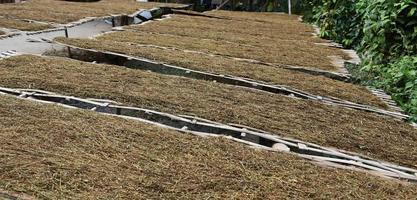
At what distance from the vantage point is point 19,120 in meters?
2.34

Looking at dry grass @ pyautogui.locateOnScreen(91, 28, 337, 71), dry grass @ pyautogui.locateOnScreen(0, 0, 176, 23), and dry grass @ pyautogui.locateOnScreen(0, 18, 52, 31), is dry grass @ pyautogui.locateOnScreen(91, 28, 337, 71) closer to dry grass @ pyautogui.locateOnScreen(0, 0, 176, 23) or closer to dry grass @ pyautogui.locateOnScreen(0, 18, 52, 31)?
dry grass @ pyautogui.locateOnScreen(0, 18, 52, 31)

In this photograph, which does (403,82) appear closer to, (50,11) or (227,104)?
(227,104)

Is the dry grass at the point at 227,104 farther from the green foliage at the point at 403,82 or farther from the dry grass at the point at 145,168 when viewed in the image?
the green foliage at the point at 403,82

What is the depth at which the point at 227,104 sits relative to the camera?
2.98m

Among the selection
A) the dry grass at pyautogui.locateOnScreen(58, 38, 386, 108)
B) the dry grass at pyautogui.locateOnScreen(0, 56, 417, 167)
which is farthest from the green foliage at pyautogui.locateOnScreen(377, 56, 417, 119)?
the dry grass at pyautogui.locateOnScreen(0, 56, 417, 167)

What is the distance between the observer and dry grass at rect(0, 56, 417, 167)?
255cm

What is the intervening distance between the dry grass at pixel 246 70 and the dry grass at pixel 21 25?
92 centimetres

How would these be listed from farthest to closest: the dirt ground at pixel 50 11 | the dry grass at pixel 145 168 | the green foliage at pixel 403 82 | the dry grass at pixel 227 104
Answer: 1. the dirt ground at pixel 50 11
2. the green foliage at pixel 403 82
3. the dry grass at pixel 227 104
4. the dry grass at pixel 145 168

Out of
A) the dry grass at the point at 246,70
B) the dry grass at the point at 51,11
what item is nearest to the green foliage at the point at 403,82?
the dry grass at the point at 246,70

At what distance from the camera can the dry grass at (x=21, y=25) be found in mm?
5305

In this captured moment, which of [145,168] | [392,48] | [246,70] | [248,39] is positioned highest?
[392,48]

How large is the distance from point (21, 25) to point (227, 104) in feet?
12.8

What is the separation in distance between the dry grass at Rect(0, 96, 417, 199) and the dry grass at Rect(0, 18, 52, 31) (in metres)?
3.30

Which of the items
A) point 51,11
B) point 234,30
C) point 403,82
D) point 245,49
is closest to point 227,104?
point 403,82
